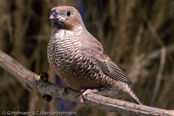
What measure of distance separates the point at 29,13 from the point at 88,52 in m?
1.32

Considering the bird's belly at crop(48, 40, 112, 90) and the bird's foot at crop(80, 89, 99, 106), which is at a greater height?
the bird's belly at crop(48, 40, 112, 90)

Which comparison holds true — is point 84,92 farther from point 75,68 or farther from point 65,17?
point 65,17

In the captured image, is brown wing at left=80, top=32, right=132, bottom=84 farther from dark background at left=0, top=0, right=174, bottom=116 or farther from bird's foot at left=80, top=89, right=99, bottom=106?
dark background at left=0, top=0, right=174, bottom=116

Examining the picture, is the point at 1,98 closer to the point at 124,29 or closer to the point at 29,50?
the point at 29,50

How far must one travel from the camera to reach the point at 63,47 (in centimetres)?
115

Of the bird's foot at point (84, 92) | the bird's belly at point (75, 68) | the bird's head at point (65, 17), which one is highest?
the bird's head at point (65, 17)

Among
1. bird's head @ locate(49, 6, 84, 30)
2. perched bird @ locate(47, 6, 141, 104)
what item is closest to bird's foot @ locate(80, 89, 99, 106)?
perched bird @ locate(47, 6, 141, 104)

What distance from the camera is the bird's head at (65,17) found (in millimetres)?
1064

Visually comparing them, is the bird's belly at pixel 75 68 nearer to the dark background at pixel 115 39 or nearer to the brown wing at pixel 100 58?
the brown wing at pixel 100 58

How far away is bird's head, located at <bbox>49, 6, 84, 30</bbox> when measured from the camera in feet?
3.49

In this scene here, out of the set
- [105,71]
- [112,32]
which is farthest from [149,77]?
[105,71]

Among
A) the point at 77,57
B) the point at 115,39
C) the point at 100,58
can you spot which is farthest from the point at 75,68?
the point at 115,39

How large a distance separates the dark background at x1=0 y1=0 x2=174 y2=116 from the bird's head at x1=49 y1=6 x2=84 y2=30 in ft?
2.82

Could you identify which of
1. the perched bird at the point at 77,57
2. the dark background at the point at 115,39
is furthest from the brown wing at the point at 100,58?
the dark background at the point at 115,39
